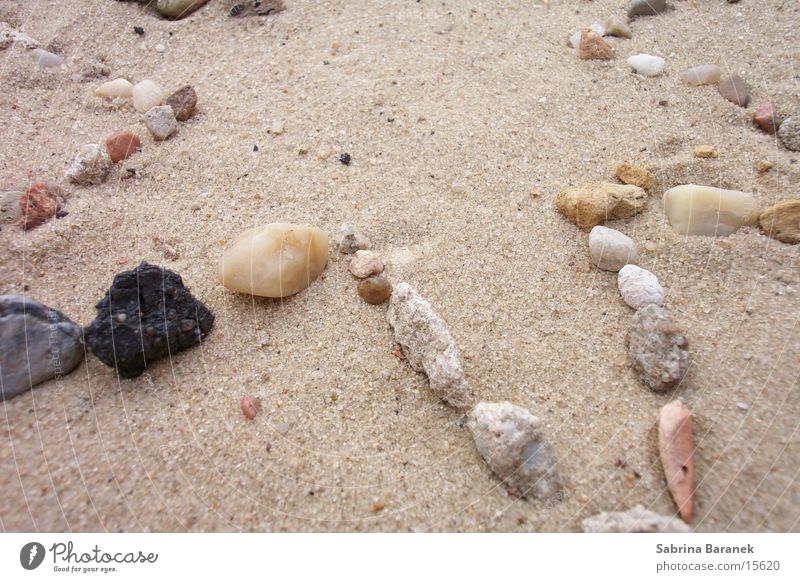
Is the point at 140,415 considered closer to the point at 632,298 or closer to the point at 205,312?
the point at 205,312

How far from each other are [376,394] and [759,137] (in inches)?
88.4

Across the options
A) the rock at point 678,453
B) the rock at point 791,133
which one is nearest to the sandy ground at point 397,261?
the rock at point 678,453

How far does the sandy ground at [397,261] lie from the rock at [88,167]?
8 centimetres

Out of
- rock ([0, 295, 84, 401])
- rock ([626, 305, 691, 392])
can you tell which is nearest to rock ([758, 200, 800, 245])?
rock ([626, 305, 691, 392])

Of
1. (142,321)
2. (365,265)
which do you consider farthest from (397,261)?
(142,321)

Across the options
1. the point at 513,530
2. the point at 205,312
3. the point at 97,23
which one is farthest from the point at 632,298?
the point at 97,23

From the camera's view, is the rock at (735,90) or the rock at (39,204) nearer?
the rock at (39,204)

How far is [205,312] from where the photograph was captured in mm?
2000

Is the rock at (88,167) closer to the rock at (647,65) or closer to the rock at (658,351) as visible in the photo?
the rock at (658,351)

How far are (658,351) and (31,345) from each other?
2.13 meters

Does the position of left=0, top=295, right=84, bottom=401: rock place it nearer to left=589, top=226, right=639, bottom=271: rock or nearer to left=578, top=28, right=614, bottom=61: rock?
left=589, top=226, right=639, bottom=271: rock

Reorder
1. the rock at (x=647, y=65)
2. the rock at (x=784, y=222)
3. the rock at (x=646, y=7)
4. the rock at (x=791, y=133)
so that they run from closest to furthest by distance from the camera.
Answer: the rock at (x=784, y=222)
the rock at (x=791, y=133)
the rock at (x=647, y=65)
the rock at (x=646, y=7)

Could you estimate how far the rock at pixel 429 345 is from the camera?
1.76 m
